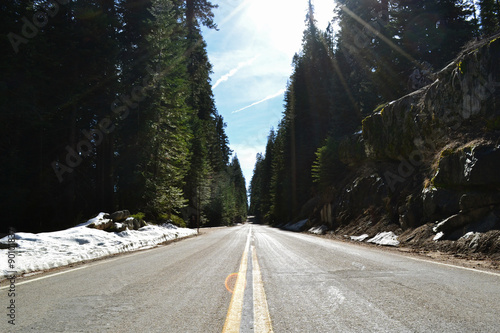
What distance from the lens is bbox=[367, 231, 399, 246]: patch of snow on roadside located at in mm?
12592

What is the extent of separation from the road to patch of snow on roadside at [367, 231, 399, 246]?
724 centimetres

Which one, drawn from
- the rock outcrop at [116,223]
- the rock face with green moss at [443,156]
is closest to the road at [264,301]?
the rock face with green moss at [443,156]

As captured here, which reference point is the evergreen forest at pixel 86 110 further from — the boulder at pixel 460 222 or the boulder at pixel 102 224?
the boulder at pixel 460 222

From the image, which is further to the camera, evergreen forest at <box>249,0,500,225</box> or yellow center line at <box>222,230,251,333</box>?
evergreen forest at <box>249,0,500,225</box>

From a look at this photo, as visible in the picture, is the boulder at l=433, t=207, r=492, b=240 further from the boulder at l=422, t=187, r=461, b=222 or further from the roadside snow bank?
the roadside snow bank

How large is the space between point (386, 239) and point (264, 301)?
11723 millimetres

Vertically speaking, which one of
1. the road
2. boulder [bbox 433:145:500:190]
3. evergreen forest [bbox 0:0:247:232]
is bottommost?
the road

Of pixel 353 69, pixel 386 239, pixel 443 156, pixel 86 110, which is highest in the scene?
pixel 353 69

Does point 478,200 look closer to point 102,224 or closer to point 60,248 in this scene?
point 60,248

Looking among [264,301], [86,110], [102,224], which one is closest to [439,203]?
[264,301]

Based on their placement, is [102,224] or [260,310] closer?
[260,310]

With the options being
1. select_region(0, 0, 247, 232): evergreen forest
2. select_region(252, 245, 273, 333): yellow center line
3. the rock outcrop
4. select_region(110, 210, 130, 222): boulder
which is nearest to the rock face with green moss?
select_region(252, 245, 273, 333): yellow center line

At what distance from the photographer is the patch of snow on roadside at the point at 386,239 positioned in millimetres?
12592

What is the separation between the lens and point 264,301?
11.7ft
